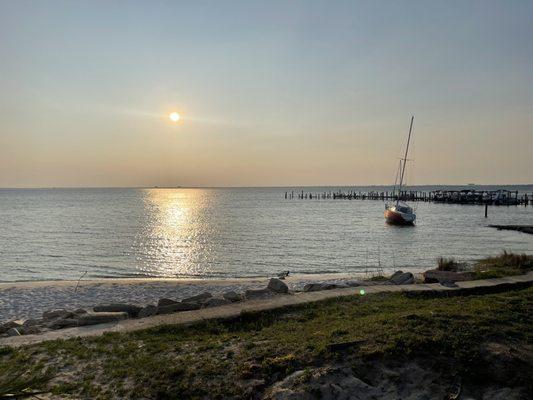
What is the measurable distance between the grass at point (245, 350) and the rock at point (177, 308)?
2058 millimetres

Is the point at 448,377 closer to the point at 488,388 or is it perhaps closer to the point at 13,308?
the point at 488,388

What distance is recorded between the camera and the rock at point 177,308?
36.0ft

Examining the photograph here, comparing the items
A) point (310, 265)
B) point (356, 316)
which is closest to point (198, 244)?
point (310, 265)

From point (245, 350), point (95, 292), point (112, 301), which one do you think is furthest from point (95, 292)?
point (245, 350)

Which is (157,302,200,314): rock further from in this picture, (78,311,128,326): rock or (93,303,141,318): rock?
(78,311,128,326): rock

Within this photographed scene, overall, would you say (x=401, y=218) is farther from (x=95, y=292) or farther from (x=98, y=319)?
(x=98, y=319)

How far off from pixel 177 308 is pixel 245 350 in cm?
430

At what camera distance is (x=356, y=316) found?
30.7ft

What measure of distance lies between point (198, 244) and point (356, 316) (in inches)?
1112

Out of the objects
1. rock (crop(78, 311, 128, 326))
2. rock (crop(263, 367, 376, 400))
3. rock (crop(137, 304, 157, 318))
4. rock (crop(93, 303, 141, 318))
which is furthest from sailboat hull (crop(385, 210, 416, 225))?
rock (crop(263, 367, 376, 400))

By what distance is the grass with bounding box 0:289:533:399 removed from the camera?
20.9 ft

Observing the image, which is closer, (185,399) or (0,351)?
(185,399)

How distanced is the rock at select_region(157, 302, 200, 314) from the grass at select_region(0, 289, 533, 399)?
6.75 feet

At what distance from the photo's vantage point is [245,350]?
24.1 ft
